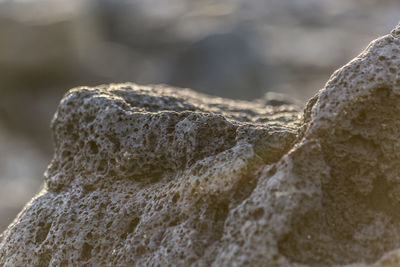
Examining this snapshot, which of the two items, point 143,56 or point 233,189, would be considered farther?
point 143,56

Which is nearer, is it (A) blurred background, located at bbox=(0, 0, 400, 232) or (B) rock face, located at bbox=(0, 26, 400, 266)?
(B) rock face, located at bbox=(0, 26, 400, 266)

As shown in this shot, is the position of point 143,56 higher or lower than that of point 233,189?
higher

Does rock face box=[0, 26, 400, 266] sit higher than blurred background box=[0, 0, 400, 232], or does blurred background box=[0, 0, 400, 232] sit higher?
blurred background box=[0, 0, 400, 232]

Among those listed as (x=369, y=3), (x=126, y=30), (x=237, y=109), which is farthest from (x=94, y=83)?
(x=369, y=3)

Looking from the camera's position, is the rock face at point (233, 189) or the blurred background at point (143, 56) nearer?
the rock face at point (233, 189)

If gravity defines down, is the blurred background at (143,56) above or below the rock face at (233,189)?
above
